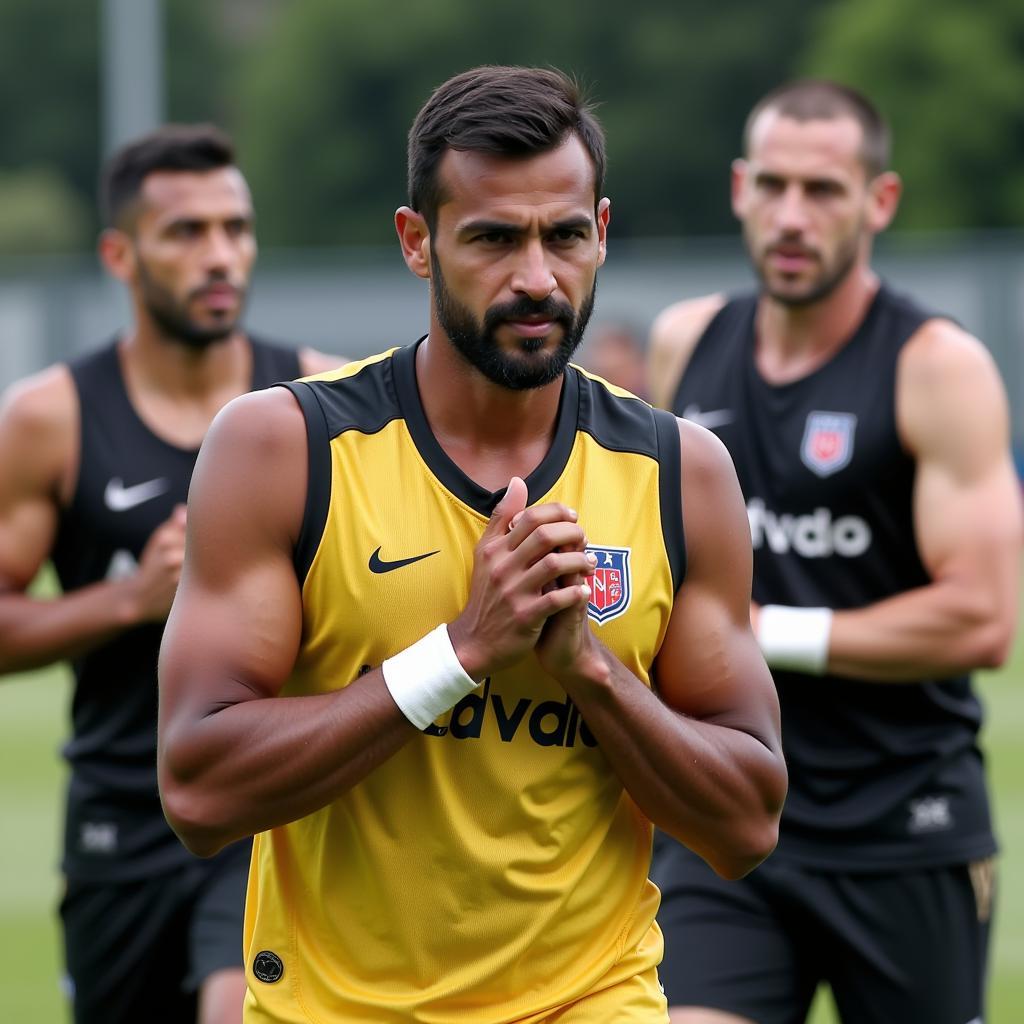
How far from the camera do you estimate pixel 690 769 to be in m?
3.87

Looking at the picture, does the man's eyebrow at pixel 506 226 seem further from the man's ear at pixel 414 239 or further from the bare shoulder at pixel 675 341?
the bare shoulder at pixel 675 341

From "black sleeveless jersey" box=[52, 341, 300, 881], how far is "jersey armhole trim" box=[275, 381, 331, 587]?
6.83 ft

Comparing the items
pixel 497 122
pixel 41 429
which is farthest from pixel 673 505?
pixel 41 429

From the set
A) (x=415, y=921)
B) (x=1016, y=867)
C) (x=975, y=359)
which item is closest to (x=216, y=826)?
(x=415, y=921)

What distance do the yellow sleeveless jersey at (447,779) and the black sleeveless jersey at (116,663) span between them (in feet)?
6.38

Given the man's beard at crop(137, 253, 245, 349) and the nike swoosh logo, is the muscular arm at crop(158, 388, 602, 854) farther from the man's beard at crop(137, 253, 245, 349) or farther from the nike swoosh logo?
the man's beard at crop(137, 253, 245, 349)

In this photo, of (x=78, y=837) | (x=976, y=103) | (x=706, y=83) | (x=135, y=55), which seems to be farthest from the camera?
(x=706, y=83)

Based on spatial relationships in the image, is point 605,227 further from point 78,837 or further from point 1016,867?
point 1016,867

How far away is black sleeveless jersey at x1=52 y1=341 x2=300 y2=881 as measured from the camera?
19.4ft

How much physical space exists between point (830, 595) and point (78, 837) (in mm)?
2202

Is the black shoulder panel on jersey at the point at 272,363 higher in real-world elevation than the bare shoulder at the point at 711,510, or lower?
higher

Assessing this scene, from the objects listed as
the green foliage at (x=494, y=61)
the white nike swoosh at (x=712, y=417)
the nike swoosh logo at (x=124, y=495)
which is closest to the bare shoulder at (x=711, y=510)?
the white nike swoosh at (x=712, y=417)

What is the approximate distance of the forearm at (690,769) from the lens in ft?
12.4

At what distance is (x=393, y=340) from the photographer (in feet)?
84.5
